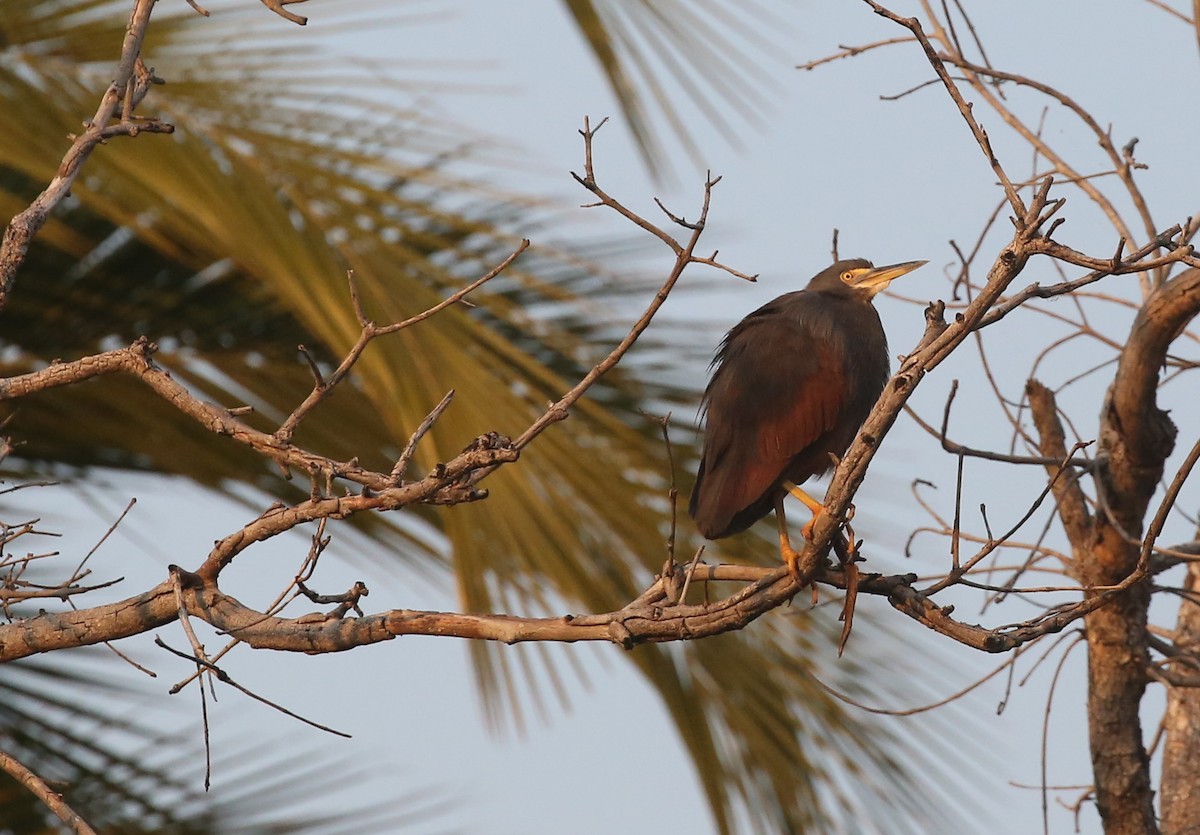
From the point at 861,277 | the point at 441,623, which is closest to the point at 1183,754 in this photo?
the point at 861,277

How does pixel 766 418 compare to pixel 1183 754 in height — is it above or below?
above

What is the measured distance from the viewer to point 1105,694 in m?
3.25

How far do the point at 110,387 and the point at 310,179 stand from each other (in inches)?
58.4

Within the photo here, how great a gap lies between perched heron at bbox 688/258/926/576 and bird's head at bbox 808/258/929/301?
244mm

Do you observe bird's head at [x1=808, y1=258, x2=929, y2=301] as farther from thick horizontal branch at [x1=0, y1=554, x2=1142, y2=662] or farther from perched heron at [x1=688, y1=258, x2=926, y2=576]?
thick horizontal branch at [x1=0, y1=554, x2=1142, y2=662]

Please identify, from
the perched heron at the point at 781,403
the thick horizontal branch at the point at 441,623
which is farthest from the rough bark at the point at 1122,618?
the thick horizontal branch at the point at 441,623

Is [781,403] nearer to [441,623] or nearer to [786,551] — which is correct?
[786,551]

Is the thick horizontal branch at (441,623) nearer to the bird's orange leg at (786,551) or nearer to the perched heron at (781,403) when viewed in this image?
the bird's orange leg at (786,551)

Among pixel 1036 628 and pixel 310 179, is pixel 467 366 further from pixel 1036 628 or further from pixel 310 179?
pixel 1036 628

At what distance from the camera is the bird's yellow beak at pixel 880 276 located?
13.5 feet

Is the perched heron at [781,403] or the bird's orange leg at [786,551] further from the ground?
the perched heron at [781,403]

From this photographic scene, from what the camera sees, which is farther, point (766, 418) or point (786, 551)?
point (766, 418)

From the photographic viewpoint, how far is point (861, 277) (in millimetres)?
4137

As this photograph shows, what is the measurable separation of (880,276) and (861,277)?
6 cm
